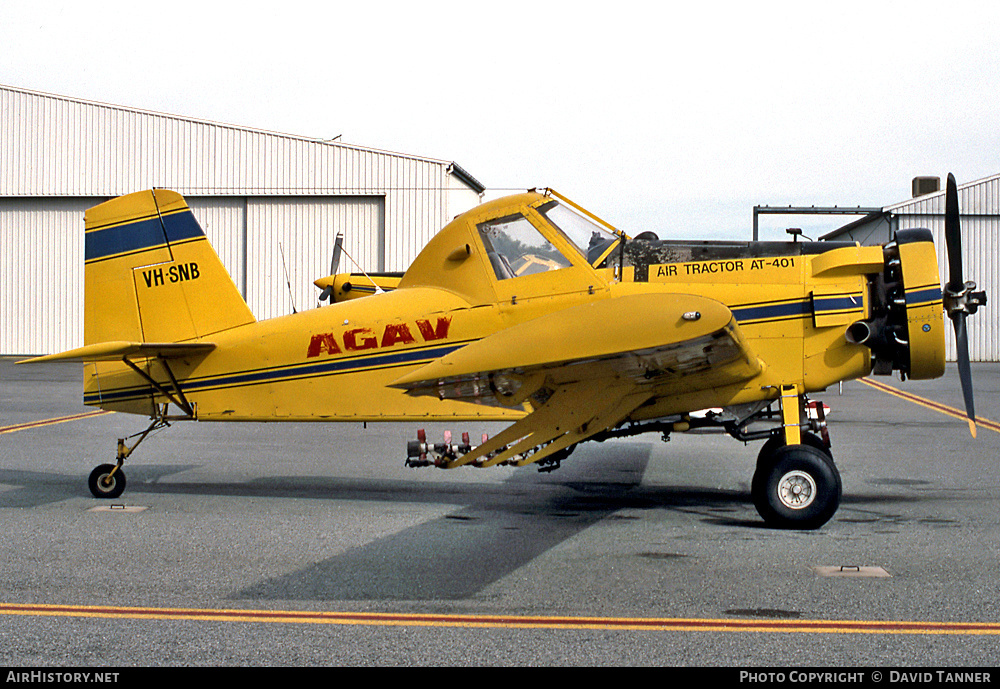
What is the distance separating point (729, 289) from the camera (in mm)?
7094

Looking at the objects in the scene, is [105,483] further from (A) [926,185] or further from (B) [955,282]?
(A) [926,185]

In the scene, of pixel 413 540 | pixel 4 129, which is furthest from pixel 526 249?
pixel 4 129

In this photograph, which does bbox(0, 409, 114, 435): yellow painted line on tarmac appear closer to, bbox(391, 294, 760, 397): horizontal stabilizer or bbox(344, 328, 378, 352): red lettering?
bbox(344, 328, 378, 352): red lettering

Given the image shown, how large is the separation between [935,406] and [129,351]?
50.5ft

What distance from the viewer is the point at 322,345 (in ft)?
26.1

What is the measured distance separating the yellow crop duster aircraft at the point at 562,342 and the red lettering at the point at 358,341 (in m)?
0.03

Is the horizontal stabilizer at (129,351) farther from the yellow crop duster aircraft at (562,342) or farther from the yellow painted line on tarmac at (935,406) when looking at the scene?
the yellow painted line on tarmac at (935,406)

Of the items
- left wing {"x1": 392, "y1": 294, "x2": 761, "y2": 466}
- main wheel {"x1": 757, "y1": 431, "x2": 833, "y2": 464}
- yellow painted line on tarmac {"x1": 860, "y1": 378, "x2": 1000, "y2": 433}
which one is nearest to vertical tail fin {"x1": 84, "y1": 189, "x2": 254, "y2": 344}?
left wing {"x1": 392, "y1": 294, "x2": 761, "y2": 466}

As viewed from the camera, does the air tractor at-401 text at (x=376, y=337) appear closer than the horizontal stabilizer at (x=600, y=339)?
No

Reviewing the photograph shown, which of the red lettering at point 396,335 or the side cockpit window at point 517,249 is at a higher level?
the side cockpit window at point 517,249

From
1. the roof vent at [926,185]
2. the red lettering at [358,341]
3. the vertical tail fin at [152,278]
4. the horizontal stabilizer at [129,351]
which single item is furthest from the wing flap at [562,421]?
the roof vent at [926,185]

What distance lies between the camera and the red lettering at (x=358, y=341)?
777 centimetres

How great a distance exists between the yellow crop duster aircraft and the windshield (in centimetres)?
2

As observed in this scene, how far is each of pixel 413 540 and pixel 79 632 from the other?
2558 mm
